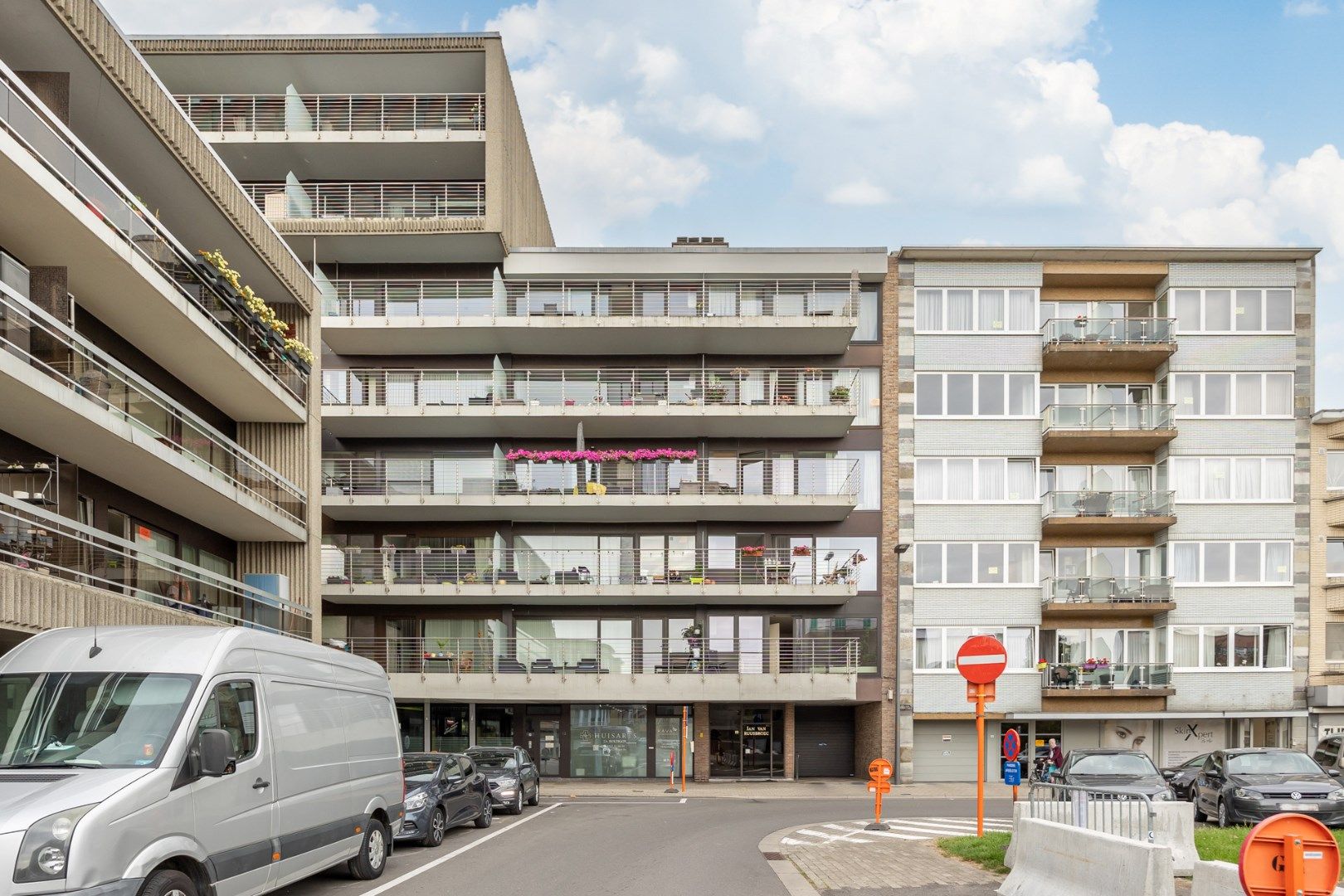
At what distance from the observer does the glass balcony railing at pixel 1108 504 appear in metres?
36.8

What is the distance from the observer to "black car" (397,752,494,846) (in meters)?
17.2

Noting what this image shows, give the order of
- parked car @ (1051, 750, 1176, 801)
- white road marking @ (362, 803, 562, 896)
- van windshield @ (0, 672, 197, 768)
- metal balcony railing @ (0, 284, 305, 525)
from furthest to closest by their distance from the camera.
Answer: parked car @ (1051, 750, 1176, 801) → metal balcony railing @ (0, 284, 305, 525) → white road marking @ (362, 803, 562, 896) → van windshield @ (0, 672, 197, 768)

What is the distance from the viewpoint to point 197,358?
20.8 metres

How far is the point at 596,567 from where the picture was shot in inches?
1420

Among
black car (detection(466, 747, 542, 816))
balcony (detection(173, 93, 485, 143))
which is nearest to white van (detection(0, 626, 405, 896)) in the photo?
black car (detection(466, 747, 542, 816))

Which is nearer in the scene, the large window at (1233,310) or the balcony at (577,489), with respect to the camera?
the balcony at (577,489)

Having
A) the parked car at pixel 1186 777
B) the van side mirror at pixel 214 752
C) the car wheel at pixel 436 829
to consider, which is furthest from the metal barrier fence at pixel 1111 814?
the parked car at pixel 1186 777

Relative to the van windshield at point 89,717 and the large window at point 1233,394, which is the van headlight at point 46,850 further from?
the large window at point 1233,394

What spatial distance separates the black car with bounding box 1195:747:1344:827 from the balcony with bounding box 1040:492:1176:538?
1616cm

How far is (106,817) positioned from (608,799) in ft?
69.5

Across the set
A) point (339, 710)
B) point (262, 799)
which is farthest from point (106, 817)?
point (339, 710)

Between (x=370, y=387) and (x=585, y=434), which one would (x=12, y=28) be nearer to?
(x=370, y=387)

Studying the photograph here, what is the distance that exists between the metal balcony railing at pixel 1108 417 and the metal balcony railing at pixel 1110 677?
718cm

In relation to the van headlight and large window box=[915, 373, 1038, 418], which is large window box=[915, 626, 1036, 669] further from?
the van headlight
